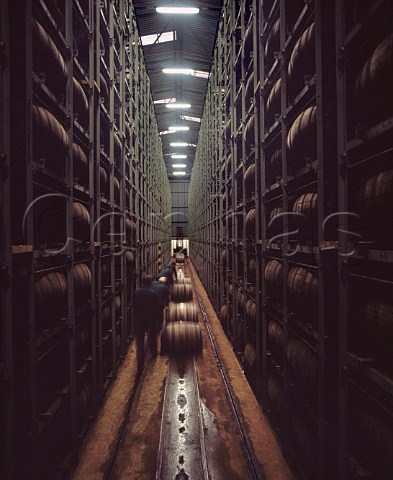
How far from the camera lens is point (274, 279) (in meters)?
5.27

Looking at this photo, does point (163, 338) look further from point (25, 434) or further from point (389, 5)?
point (389, 5)

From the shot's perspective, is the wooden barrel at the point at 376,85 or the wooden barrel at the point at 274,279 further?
the wooden barrel at the point at 274,279

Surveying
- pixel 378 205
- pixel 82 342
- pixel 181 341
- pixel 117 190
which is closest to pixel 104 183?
pixel 117 190

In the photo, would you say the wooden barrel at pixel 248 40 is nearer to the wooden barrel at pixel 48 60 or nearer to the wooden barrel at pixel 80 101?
the wooden barrel at pixel 80 101

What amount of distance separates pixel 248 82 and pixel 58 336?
20.3 feet

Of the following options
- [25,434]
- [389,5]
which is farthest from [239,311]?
[389,5]

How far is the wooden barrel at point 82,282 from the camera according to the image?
16.6 ft

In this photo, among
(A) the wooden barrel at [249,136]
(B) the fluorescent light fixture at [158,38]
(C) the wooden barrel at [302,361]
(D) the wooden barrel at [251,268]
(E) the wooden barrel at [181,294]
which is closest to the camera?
(C) the wooden barrel at [302,361]

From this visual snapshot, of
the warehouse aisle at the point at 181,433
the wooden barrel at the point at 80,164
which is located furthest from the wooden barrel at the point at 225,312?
the wooden barrel at the point at 80,164

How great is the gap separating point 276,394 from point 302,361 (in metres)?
1.39

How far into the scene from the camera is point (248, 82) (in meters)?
7.43

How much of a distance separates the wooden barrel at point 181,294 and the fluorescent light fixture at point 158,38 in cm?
1182

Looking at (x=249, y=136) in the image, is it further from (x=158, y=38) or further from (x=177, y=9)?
(x=158, y=38)

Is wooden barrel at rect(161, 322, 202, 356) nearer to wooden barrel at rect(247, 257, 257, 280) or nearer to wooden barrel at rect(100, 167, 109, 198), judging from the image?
wooden barrel at rect(247, 257, 257, 280)
